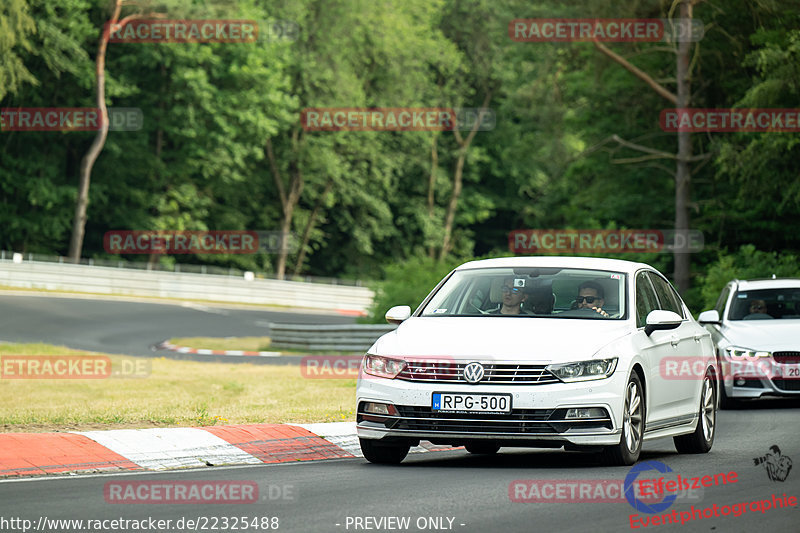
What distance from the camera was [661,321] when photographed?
10938 millimetres

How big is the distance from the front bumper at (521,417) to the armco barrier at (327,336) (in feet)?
69.9

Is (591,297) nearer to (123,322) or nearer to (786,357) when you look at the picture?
(786,357)

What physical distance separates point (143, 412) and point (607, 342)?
6025 millimetres

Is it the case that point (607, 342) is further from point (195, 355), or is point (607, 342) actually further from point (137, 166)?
point (137, 166)

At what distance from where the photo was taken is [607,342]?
10.3 m

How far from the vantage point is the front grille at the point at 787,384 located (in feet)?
58.7

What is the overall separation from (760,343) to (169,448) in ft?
32.1

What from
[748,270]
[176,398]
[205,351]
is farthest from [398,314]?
[205,351]

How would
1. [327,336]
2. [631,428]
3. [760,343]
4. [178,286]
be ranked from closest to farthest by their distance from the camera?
[631,428]
[760,343]
[327,336]
[178,286]

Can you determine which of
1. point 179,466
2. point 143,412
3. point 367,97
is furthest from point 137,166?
point 179,466

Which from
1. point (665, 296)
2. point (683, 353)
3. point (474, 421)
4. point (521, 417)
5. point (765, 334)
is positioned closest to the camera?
point (521, 417)

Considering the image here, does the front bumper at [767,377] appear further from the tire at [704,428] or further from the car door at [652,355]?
the car door at [652,355]

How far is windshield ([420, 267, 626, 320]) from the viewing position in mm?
11117

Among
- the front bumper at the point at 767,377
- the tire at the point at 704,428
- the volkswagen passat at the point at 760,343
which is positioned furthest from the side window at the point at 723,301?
the tire at the point at 704,428
